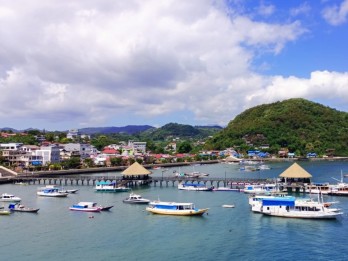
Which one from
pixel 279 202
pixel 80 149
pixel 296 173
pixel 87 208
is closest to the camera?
pixel 279 202

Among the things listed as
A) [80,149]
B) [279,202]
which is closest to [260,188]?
[279,202]

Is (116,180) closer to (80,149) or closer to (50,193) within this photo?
(50,193)

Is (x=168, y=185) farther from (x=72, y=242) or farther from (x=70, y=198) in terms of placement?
(x=72, y=242)

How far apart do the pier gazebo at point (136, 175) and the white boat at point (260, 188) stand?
18.1 meters

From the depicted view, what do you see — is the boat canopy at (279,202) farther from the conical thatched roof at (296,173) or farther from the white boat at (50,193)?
the white boat at (50,193)

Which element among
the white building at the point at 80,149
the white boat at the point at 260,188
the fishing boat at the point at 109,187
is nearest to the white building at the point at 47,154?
the white building at the point at 80,149

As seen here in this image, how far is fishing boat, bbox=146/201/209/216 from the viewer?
4075 centimetres

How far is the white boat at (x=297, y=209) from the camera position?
127ft

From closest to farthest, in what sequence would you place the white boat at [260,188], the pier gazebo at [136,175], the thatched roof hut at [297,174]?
the white boat at [260,188] → the thatched roof hut at [297,174] → the pier gazebo at [136,175]

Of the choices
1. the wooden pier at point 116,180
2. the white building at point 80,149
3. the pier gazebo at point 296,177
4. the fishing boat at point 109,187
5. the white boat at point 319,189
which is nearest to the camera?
the white boat at point 319,189

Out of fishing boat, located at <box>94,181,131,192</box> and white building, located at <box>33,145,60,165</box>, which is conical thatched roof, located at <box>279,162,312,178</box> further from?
white building, located at <box>33,145,60,165</box>

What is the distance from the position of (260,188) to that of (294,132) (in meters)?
126

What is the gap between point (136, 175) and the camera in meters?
67.8

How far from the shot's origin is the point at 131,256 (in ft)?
92.1
